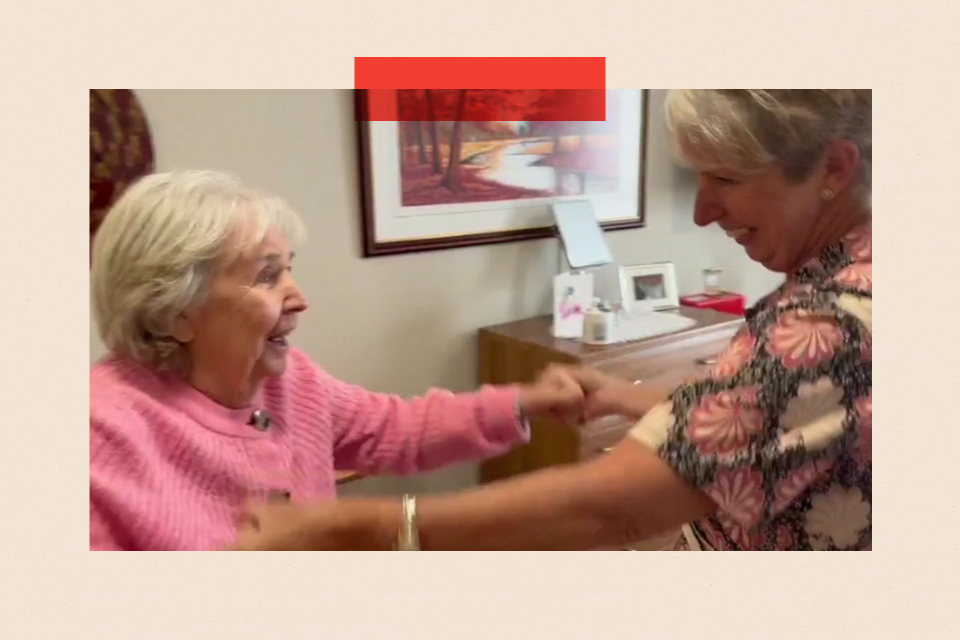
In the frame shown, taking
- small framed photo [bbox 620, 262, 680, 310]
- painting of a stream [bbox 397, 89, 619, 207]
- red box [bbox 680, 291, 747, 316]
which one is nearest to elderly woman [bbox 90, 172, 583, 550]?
painting of a stream [bbox 397, 89, 619, 207]

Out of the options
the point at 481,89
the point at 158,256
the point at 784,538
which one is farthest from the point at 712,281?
the point at 158,256

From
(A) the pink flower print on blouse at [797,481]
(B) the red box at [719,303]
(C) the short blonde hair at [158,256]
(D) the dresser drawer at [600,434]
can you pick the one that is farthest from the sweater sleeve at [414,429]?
(B) the red box at [719,303]

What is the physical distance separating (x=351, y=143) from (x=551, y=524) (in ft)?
4.15

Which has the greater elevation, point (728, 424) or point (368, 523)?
point (728, 424)

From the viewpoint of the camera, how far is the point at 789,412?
0.75 meters

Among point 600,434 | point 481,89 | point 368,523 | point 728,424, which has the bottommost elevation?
point 600,434

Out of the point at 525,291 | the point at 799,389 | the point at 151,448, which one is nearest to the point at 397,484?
the point at 525,291

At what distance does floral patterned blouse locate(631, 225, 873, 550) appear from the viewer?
75 centimetres

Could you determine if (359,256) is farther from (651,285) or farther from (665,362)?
(651,285)

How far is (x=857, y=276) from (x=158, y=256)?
857 mm

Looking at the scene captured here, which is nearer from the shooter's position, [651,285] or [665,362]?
[665,362]

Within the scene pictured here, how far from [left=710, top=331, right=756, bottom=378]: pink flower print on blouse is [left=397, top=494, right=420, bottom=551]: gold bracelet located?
348mm

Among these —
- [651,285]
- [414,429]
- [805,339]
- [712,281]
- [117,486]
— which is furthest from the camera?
[712,281]

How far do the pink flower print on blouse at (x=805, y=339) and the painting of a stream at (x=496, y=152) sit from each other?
1.29 metres
